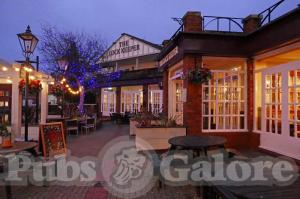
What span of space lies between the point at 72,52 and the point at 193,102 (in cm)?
1353

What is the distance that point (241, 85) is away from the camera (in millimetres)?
8359

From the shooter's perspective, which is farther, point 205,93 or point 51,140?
point 205,93

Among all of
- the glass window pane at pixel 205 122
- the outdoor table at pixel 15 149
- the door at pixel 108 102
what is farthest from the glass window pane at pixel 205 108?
the door at pixel 108 102

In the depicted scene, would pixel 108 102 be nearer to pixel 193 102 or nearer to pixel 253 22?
pixel 193 102

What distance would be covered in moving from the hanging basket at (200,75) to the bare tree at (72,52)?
1216 cm

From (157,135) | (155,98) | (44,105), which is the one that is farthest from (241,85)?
(155,98)

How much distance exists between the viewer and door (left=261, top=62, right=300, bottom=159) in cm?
626

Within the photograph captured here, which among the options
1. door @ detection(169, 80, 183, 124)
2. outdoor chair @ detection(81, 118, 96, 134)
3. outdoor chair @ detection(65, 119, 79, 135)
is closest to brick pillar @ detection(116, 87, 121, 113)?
outdoor chair @ detection(81, 118, 96, 134)

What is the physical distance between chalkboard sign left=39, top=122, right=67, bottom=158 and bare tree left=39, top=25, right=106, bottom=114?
1255 centimetres

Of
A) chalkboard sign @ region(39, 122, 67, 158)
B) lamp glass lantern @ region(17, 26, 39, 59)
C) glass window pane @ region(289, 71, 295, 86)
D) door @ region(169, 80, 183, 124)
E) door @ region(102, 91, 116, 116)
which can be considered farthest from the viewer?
door @ region(102, 91, 116, 116)

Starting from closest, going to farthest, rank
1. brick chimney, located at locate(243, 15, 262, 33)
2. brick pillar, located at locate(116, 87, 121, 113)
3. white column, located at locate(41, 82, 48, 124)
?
brick chimney, located at locate(243, 15, 262, 33) → white column, located at locate(41, 82, 48, 124) → brick pillar, located at locate(116, 87, 121, 113)

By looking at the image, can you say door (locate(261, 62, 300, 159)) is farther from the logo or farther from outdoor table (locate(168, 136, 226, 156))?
the logo

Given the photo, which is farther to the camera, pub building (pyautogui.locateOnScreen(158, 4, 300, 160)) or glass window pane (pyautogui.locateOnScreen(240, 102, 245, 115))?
glass window pane (pyautogui.locateOnScreen(240, 102, 245, 115))

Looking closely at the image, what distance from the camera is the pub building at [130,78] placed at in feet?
67.1
